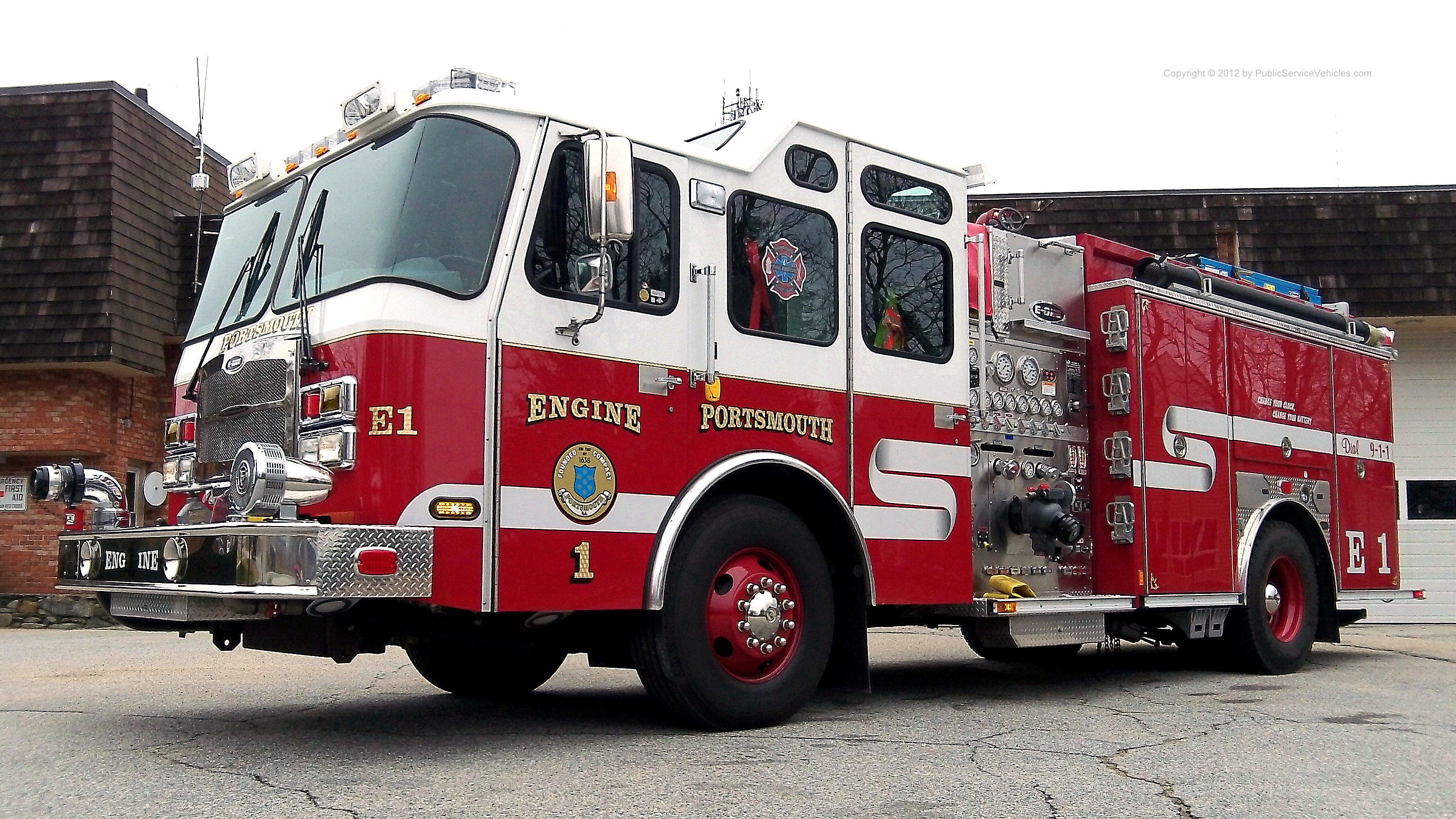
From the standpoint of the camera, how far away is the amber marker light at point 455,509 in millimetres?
5164

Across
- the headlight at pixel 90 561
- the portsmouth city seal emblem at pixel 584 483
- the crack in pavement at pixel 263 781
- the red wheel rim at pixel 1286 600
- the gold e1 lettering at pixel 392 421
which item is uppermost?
the gold e1 lettering at pixel 392 421

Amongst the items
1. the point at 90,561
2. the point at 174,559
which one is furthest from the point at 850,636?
the point at 90,561

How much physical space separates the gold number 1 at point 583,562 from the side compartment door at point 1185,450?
413 cm

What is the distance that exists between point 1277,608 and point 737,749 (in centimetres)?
546

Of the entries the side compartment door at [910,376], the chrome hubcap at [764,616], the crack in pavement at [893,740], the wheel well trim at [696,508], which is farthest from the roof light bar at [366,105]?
the crack in pavement at [893,740]

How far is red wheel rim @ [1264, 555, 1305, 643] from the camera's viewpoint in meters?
9.45

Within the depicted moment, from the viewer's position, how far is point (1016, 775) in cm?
520

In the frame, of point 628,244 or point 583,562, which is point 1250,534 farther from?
point 583,562

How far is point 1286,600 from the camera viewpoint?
9.59 m

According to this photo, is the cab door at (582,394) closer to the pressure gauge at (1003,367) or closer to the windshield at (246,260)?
the windshield at (246,260)

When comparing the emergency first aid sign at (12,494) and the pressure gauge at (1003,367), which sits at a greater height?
A: the pressure gauge at (1003,367)

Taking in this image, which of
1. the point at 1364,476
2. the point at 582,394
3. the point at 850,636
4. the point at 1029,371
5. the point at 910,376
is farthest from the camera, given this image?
the point at 1364,476

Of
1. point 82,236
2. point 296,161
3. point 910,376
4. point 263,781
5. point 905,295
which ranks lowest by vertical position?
point 263,781

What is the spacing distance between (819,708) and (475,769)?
2506 millimetres
